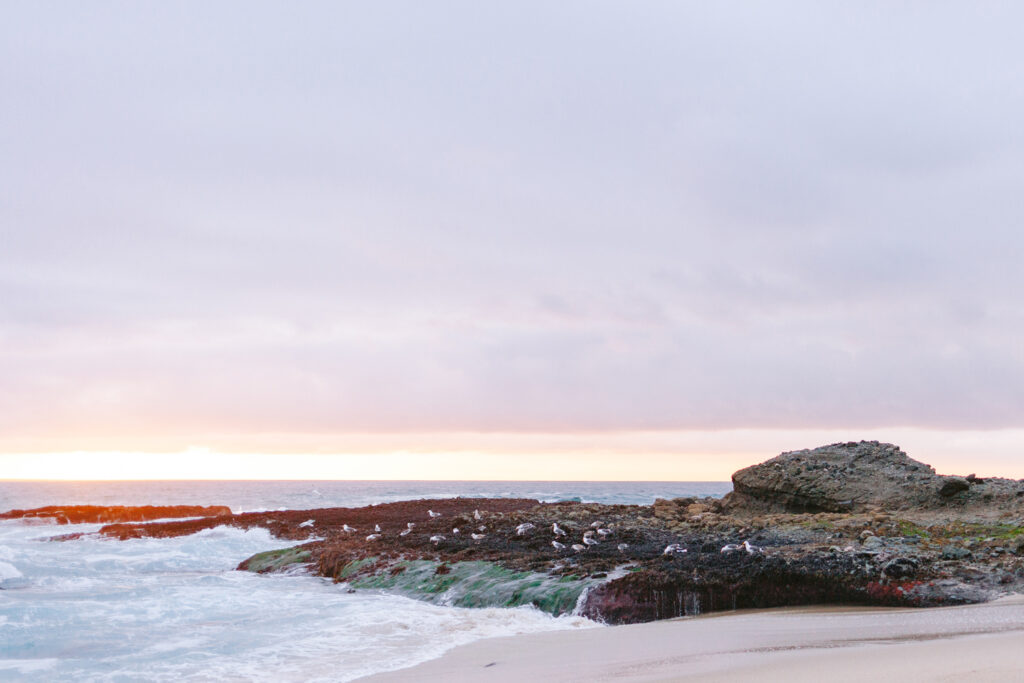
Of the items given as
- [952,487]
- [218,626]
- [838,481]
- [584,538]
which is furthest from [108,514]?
[952,487]

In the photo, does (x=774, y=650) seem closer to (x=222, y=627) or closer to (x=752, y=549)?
(x=752, y=549)

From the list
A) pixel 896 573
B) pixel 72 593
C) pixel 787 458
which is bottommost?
pixel 72 593

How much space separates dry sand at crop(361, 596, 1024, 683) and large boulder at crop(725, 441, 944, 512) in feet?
36.4

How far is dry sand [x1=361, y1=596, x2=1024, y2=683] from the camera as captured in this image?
6215 mm

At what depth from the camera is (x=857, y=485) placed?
73.8ft

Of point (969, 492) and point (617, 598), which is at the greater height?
point (969, 492)

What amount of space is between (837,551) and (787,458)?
11.1m

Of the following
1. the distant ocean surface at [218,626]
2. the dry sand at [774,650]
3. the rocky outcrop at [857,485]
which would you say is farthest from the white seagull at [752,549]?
the rocky outcrop at [857,485]

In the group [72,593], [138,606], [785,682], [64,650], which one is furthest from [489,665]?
[72,593]

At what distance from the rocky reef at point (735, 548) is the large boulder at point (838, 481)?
0.05 meters

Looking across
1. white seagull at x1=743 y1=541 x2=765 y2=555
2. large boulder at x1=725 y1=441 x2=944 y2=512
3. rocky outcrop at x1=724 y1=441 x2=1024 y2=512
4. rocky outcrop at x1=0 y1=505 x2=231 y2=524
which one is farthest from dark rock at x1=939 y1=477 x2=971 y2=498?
rocky outcrop at x1=0 y1=505 x2=231 y2=524

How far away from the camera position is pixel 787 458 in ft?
80.3

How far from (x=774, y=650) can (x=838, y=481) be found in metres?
15.7

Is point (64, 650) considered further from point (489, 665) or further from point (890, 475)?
point (890, 475)
